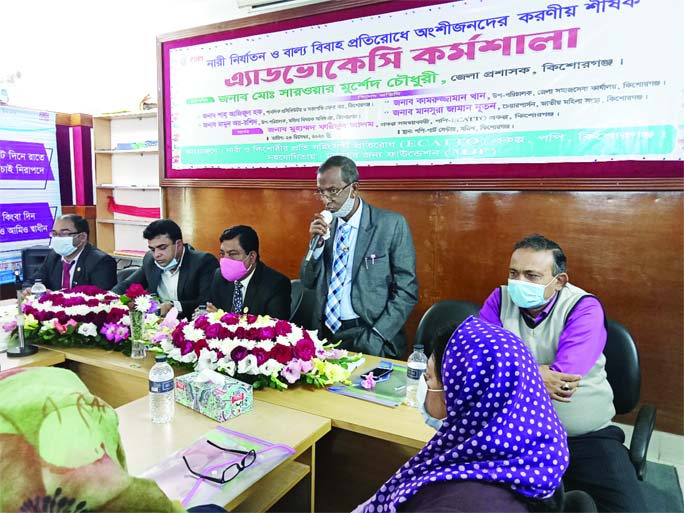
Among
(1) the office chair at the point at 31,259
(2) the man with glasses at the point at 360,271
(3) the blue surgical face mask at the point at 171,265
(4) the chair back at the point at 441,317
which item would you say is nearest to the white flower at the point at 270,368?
(2) the man with glasses at the point at 360,271

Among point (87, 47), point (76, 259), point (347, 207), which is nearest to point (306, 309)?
point (347, 207)

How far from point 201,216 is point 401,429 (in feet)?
11.0

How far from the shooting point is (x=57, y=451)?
58cm

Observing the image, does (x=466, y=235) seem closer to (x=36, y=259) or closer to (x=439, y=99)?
(x=439, y=99)

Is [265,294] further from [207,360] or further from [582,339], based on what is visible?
[582,339]

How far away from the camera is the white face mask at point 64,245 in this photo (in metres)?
3.42

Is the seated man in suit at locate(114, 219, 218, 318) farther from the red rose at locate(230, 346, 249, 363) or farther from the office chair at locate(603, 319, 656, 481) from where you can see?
the office chair at locate(603, 319, 656, 481)

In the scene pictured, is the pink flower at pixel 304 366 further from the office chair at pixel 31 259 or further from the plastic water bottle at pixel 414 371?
the office chair at pixel 31 259

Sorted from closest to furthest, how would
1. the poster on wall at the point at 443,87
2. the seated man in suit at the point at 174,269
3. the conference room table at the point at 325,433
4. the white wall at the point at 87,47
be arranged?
the conference room table at the point at 325,433
the poster on wall at the point at 443,87
the seated man in suit at the point at 174,269
the white wall at the point at 87,47

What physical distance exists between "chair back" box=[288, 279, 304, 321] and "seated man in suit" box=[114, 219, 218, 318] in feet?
1.84

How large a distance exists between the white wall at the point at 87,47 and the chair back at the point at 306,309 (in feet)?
9.85

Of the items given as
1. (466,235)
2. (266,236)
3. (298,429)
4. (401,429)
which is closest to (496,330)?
(401,429)

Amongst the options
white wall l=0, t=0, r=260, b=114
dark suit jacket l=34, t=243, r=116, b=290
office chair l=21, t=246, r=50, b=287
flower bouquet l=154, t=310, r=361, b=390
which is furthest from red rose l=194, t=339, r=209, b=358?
white wall l=0, t=0, r=260, b=114

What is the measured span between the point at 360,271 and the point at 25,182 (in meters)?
4.74
